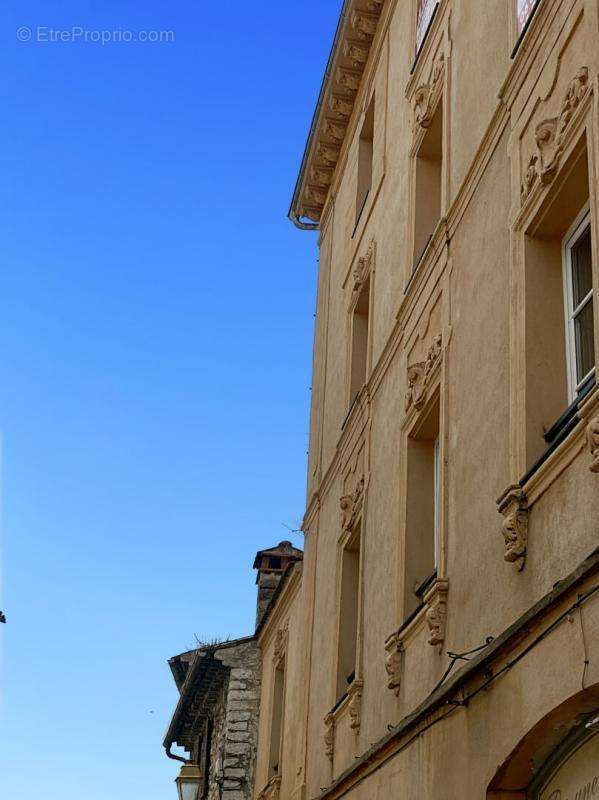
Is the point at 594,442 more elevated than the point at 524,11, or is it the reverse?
the point at 524,11

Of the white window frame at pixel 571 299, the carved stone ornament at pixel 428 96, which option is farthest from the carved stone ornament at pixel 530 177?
the carved stone ornament at pixel 428 96

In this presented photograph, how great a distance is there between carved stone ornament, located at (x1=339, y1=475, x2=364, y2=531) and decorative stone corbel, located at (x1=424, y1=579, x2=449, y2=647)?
376 cm

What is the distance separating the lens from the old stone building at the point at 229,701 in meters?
21.5

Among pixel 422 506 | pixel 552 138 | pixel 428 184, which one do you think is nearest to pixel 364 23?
pixel 428 184

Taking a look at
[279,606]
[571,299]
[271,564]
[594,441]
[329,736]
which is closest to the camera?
[594,441]

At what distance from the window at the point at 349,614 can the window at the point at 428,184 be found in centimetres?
308

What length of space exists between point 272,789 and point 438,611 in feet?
31.7

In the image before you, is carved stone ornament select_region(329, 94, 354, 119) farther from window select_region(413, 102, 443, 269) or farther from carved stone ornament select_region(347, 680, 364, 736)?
carved stone ornament select_region(347, 680, 364, 736)

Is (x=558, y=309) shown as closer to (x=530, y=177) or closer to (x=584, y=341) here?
(x=584, y=341)

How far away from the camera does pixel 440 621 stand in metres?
8.62

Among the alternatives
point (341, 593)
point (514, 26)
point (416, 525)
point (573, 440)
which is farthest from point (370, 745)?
point (514, 26)

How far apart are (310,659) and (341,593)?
1.68 metres

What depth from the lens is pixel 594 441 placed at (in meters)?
6.17

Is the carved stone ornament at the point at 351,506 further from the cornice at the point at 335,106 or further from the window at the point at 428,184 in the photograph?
the cornice at the point at 335,106
